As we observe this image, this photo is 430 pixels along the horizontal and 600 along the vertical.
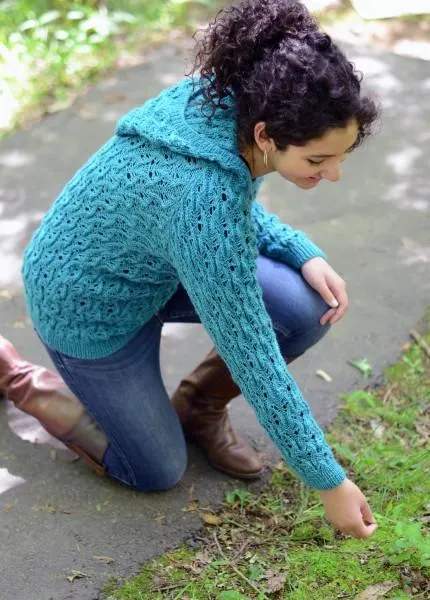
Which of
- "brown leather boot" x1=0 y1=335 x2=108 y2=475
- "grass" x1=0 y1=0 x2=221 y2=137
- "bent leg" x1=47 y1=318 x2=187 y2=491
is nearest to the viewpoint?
"bent leg" x1=47 y1=318 x2=187 y2=491

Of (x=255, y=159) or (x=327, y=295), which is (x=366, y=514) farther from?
(x=255, y=159)

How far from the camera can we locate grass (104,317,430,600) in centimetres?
219

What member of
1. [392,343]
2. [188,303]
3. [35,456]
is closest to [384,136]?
[392,343]

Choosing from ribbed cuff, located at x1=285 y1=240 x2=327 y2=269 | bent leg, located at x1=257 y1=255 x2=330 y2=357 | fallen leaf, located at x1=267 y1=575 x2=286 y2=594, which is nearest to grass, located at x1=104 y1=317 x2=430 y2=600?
fallen leaf, located at x1=267 y1=575 x2=286 y2=594

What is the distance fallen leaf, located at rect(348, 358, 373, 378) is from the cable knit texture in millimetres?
985

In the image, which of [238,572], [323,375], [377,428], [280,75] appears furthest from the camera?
[323,375]

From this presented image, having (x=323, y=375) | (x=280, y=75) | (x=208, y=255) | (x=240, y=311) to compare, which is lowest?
(x=323, y=375)

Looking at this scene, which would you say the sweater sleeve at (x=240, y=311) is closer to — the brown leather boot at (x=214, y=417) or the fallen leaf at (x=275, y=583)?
the fallen leaf at (x=275, y=583)

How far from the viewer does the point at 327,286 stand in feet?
8.44

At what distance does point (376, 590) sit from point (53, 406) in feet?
3.45

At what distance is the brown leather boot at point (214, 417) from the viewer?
2633 mm

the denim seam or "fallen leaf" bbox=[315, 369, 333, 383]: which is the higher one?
the denim seam

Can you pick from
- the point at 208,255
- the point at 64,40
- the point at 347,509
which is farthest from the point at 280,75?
the point at 64,40

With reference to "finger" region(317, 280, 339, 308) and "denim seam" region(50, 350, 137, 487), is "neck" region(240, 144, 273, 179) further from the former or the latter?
"denim seam" region(50, 350, 137, 487)
